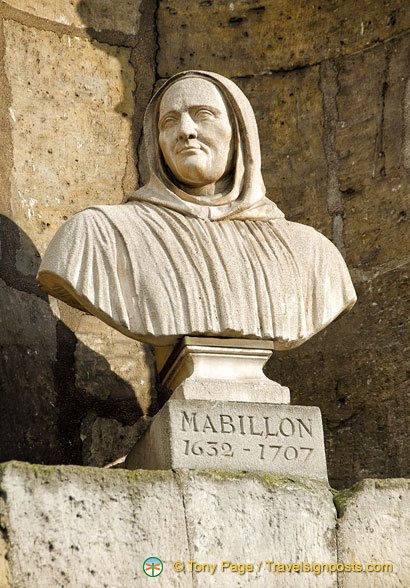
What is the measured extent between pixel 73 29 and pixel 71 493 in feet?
8.56

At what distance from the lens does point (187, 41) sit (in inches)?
229

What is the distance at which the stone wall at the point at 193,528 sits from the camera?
11.9ft

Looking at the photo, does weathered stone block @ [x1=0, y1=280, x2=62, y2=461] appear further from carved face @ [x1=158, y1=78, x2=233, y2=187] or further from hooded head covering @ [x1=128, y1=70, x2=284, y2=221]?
carved face @ [x1=158, y1=78, x2=233, y2=187]

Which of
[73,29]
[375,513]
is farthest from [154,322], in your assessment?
[73,29]

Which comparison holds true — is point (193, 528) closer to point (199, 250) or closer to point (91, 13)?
point (199, 250)

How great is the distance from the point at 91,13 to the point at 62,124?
0.56 metres

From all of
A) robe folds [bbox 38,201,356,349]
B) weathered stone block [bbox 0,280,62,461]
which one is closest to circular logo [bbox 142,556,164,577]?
robe folds [bbox 38,201,356,349]

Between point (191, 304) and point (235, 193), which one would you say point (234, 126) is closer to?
point (235, 193)

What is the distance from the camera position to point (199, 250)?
14.1ft

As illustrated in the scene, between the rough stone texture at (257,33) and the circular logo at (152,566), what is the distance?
2.67 meters

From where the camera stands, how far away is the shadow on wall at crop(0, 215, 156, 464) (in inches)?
191

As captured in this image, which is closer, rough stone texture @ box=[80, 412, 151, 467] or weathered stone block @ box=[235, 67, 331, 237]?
rough stone texture @ box=[80, 412, 151, 467]

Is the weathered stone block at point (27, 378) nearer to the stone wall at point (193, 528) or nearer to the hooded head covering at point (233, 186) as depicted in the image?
the hooded head covering at point (233, 186)

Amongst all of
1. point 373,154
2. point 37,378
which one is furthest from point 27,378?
point 373,154
